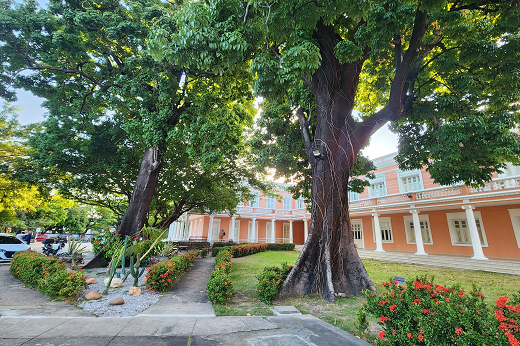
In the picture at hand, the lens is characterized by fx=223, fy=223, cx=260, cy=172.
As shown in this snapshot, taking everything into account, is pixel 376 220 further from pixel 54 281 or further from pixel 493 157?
pixel 54 281

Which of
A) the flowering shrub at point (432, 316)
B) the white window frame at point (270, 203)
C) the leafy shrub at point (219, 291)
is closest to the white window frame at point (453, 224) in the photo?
the flowering shrub at point (432, 316)

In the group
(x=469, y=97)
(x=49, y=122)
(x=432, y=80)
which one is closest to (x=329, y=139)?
(x=432, y=80)

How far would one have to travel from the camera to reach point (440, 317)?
96.1 inches

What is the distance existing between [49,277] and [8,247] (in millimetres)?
9717

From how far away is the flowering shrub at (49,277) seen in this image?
5.06 m

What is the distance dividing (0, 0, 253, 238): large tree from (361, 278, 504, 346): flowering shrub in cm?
673

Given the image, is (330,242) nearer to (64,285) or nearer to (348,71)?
(348,71)

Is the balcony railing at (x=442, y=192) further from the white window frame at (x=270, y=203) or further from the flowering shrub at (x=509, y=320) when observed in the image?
the white window frame at (x=270, y=203)

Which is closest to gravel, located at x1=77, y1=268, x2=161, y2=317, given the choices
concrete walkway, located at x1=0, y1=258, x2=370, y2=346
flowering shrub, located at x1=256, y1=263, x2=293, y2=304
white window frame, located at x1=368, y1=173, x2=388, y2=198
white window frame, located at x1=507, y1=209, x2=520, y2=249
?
concrete walkway, located at x1=0, y1=258, x2=370, y2=346

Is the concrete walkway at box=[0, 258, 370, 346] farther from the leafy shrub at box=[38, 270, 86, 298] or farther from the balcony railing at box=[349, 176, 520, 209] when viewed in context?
the balcony railing at box=[349, 176, 520, 209]

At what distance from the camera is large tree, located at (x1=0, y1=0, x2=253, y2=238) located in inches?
340

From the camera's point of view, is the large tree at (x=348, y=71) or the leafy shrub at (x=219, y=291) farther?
the leafy shrub at (x=219, y=291)

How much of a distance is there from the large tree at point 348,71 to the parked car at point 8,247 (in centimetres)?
1346

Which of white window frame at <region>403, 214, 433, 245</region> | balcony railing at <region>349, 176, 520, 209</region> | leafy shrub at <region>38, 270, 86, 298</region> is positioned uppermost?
balcony railing at <region>349, 176, 520, 209</region>
